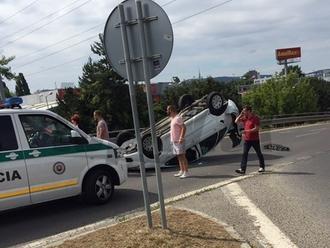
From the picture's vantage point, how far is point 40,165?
8148mm

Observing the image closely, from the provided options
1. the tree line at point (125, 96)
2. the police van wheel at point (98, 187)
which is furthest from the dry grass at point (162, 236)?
the tree line at point (125, 96)

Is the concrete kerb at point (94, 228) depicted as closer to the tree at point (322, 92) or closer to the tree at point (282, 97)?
the tree at point (282, 97)

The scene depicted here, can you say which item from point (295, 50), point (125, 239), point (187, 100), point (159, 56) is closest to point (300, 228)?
point (125, 239)

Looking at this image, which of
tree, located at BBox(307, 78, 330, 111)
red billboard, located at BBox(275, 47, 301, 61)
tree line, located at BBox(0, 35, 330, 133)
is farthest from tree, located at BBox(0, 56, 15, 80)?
red billboard, located at BBox(275, 47, 301, 61)

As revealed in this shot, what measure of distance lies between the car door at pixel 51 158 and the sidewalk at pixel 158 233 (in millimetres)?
1184

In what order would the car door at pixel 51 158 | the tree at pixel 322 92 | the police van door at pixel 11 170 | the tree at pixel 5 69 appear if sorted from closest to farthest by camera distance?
the police van door at pixel 11 170 → the car door at pixel 51 158 → the tree at pixel 5 69 → the tree at pixel 322 92

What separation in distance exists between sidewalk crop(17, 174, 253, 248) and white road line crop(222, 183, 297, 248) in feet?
1.20

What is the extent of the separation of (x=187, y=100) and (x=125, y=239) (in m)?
10.1

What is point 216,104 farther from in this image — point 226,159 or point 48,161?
point 48,161

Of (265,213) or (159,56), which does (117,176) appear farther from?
(159,56)

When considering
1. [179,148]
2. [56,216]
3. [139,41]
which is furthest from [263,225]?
[179,148]

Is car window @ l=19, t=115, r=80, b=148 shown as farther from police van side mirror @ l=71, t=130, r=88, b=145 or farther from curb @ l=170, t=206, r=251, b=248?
curb @ l=170, t=206, r=251, b=248

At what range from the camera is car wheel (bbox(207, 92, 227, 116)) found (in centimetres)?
1466

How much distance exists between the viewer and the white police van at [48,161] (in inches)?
311
